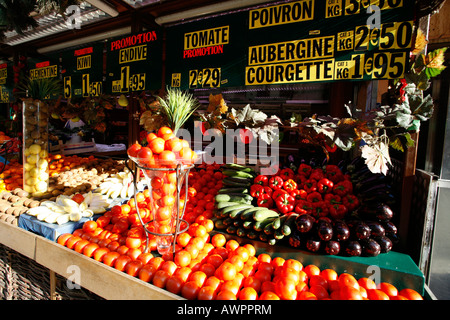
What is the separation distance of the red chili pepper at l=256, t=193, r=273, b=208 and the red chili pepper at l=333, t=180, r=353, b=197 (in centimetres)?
77

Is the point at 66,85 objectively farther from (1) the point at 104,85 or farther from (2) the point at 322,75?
(2) the point at 322,75

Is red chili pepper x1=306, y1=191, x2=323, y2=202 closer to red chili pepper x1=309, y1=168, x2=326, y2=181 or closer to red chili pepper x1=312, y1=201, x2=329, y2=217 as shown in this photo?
red chili pepper x1=312, y1=201, x2=329, y2=217

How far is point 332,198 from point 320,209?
0.21 m

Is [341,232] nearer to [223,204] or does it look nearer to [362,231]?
[362,231]

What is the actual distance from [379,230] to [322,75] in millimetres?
1744

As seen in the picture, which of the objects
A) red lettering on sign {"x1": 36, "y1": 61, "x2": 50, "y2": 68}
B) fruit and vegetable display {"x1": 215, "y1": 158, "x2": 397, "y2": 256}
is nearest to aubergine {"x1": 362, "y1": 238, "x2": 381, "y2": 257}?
fruit and vegetable display {"x1": 215, "y1": 158, "x2": 397, "y2": 256}

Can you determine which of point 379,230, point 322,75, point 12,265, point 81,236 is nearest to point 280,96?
point 322,75

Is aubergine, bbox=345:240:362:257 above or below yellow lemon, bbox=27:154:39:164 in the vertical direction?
below

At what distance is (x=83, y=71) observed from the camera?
16.1 ft

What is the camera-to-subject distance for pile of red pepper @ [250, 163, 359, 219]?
2605 mm

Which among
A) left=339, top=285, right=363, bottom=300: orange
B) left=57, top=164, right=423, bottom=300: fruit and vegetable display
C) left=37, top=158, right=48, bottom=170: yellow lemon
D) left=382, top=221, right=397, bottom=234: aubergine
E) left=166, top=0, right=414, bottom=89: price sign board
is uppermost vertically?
left=166, top=0, right=414, bottom=89: price sign board

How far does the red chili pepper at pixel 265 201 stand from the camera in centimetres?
284

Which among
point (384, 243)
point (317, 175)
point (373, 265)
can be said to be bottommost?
point (373, 265)

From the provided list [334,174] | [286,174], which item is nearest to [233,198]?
[286,174]
